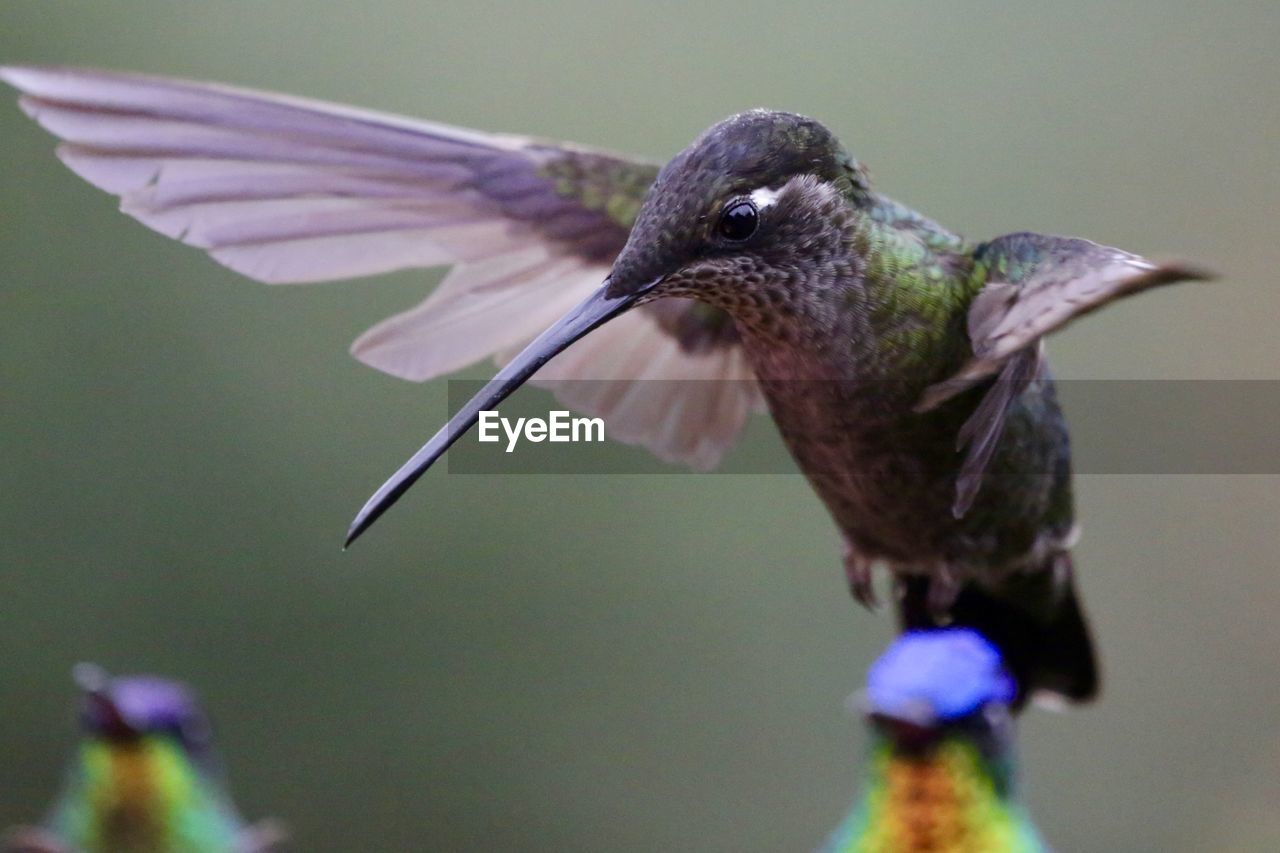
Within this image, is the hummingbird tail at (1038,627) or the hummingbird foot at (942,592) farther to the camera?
the hummingbird tail at (1038,627)

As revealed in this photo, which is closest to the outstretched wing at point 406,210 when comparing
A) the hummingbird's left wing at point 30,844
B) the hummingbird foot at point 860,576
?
the hummingbird foot at point 860,576

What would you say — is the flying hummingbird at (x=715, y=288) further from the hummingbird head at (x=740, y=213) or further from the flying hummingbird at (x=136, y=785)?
the flying hummingbird at (x=136, y=785)

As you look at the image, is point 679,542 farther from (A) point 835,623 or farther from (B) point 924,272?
(B) point 924,272

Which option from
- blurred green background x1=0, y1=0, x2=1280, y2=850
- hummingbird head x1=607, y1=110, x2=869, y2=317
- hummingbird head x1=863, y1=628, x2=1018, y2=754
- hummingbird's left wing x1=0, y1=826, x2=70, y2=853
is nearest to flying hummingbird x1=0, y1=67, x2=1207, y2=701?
hummingbird head x1=607, y1=110, x2=869, y2=317

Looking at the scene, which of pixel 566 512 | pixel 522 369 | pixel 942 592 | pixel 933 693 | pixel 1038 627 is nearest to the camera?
pixel 522 369

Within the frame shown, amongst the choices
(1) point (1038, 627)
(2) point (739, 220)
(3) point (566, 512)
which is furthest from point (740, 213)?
(3) point (566, 512)

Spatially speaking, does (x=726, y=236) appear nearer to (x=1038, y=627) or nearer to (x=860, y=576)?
(x=860, y=576)

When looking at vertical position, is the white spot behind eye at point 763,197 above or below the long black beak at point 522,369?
above
